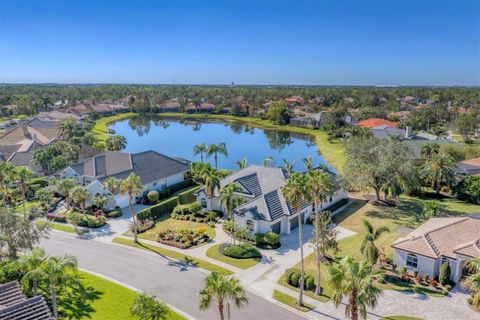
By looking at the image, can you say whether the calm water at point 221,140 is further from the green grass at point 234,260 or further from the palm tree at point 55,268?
the palm tree at point 55,268

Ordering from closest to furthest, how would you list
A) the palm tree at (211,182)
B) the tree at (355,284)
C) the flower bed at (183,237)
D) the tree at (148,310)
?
the tree at (355,284), the tree at (148,310), the flower bed at (183,237), the palm tree at (211,182)

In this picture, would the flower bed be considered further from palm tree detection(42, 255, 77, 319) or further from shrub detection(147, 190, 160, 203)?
palm tree detection(42, 255, 77, 319)

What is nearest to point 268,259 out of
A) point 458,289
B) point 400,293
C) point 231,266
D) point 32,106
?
point 231,266

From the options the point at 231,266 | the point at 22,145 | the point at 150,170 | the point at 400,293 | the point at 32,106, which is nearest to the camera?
the point at 400,293

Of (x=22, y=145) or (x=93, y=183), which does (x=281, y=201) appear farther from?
(x=22, y=145)

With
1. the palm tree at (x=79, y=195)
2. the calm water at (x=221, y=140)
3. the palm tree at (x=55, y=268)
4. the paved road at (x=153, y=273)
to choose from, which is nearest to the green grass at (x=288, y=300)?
the paved road at (x=153, y=273)

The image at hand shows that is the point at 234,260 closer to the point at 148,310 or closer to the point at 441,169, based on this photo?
the point at 148,310
